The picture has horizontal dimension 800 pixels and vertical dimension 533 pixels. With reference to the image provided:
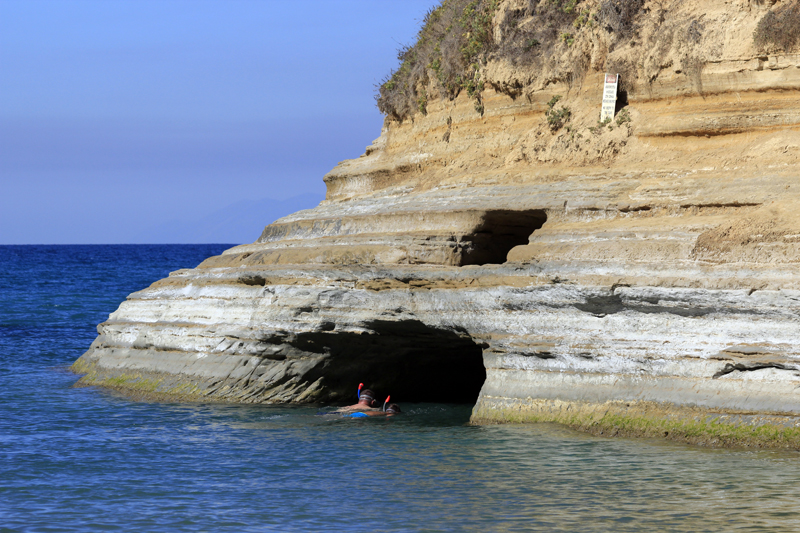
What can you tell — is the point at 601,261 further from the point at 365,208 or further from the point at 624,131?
the point at 365,208

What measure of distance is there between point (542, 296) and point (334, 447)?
3.49 meters

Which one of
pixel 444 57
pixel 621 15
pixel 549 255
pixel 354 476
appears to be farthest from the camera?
pixel 444 57

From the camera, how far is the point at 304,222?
54.9 feet

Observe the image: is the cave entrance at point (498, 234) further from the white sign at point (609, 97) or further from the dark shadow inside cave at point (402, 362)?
the white sign at point (609, 97)

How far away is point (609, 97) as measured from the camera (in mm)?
13477

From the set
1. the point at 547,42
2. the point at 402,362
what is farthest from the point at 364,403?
the point at 547,42

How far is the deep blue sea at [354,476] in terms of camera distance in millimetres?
8422

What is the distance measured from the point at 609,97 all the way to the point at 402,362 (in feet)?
20.0

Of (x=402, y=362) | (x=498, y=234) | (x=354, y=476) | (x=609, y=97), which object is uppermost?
(x=609, y=97)

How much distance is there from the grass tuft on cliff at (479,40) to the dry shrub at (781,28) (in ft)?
7.69

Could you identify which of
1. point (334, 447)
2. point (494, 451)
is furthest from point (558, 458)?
point (334, 447)

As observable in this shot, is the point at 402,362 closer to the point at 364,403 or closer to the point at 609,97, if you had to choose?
the point at 364,403

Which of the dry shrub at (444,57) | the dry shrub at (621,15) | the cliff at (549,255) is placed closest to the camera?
the cliff at (549,255)

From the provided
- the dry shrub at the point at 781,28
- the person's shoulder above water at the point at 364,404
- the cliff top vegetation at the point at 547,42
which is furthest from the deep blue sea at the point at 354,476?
the cliff top vegetation at the point at 547,42
